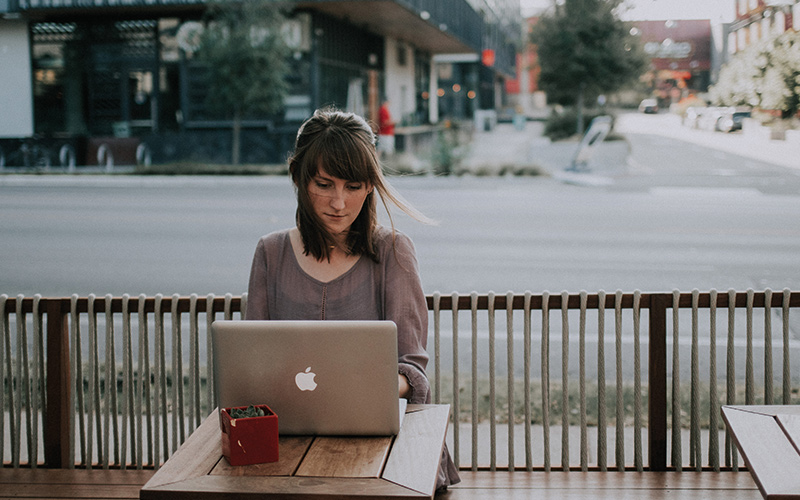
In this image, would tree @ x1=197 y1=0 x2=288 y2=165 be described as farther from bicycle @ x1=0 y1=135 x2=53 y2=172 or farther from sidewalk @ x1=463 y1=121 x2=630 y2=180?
sidewalk @ x1=463 y1=121 x2=630 y2=180

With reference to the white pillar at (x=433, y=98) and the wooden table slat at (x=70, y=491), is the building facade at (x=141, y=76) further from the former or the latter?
the wooden table slat at (x=70, y=491)

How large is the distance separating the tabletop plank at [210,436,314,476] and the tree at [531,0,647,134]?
78.1 feet

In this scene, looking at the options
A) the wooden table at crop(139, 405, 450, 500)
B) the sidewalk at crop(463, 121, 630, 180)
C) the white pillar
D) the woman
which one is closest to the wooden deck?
the woman

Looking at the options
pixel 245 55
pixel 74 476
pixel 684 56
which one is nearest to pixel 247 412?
pixel 74 476

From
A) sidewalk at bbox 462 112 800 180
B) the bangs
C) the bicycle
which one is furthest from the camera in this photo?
the bicycle

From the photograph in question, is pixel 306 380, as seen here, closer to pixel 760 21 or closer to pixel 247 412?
pixel 247 412

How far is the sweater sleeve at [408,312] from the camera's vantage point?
2.61m

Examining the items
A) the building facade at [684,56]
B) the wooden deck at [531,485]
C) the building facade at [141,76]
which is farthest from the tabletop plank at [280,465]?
the building facade at [141,76]

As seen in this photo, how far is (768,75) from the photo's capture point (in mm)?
7438

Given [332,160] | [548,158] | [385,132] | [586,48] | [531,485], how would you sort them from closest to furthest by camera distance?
1. [332,160]
2. [531,485]
3. [385,132]
4. [548,158]
5. [586,48]

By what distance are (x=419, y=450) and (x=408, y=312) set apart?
1.89ft

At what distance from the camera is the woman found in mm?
2570

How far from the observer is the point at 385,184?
2600 mm

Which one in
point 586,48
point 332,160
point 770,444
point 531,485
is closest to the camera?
point 770,444
